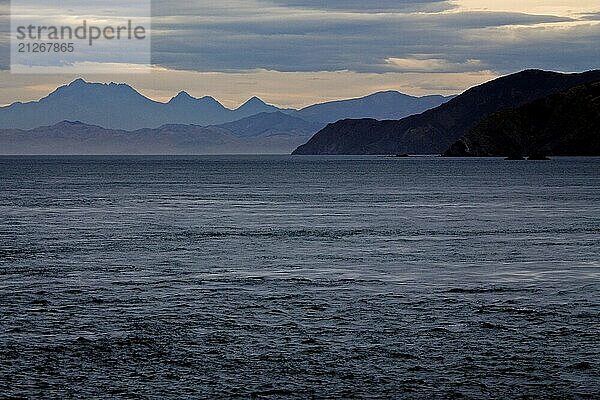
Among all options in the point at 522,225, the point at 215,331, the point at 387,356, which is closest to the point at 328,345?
the point at 387,356

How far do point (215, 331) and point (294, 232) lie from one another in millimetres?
26915

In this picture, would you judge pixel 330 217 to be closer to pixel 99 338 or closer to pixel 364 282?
pixel 364 282

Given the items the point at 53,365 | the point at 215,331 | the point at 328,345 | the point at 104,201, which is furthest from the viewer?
the point at 104,201

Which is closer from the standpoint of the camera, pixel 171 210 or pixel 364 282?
pixel 364 282

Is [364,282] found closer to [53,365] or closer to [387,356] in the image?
[387,356]

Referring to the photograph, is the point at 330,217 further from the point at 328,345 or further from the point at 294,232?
the point at 328,345

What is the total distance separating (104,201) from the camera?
8306 centimetres

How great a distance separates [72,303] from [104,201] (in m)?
58.2

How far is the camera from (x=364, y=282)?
30000 mm

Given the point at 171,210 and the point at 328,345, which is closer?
the point at 328,345

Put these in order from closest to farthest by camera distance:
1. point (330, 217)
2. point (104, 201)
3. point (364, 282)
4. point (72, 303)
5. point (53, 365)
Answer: point (53, 365) → point (72, 303) → point (364, 282) → point (330, 217) → point (104, 201)

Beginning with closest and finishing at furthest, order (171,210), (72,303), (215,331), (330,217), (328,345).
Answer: (328,345), (215,331), (72,303), (330,217), (171,210)

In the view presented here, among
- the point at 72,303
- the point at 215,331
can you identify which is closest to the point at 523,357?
the point at 215,331

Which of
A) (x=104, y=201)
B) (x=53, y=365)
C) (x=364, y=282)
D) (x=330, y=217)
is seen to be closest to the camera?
(x=53, y=365)
